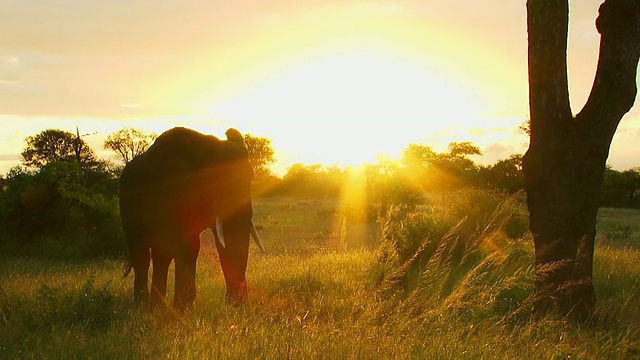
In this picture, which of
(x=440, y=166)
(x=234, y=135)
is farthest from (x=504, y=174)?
(x=234, y=135)

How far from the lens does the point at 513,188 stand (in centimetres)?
2911

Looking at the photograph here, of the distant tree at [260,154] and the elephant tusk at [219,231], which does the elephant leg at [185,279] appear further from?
the distant tree at [260,154]

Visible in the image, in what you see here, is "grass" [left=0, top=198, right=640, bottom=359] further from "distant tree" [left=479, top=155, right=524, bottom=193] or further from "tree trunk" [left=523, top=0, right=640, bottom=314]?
"distant tree" [left=479, top=155, right=524, bottom=193]

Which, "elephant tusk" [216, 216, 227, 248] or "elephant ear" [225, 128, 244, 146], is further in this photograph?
"elephant ear" [225, 128, 244, 146]

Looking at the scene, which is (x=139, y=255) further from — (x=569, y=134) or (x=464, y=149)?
(x=464, y=149)

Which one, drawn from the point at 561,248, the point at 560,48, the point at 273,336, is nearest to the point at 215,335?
the point at 273,336

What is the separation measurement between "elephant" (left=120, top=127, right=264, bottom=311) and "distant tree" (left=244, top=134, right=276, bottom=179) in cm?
6222

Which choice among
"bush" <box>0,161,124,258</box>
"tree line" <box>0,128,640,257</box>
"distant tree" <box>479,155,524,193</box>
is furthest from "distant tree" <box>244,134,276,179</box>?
"bush" <box>0,161,124,258</box>

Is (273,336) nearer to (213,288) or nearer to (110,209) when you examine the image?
(213,288)

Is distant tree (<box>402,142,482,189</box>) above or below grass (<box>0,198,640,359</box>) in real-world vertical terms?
above

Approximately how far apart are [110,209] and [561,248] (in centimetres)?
1110

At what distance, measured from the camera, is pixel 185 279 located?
7.46 metres

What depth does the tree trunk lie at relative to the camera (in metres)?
7.02

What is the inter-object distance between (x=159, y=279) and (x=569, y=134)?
5.20m
